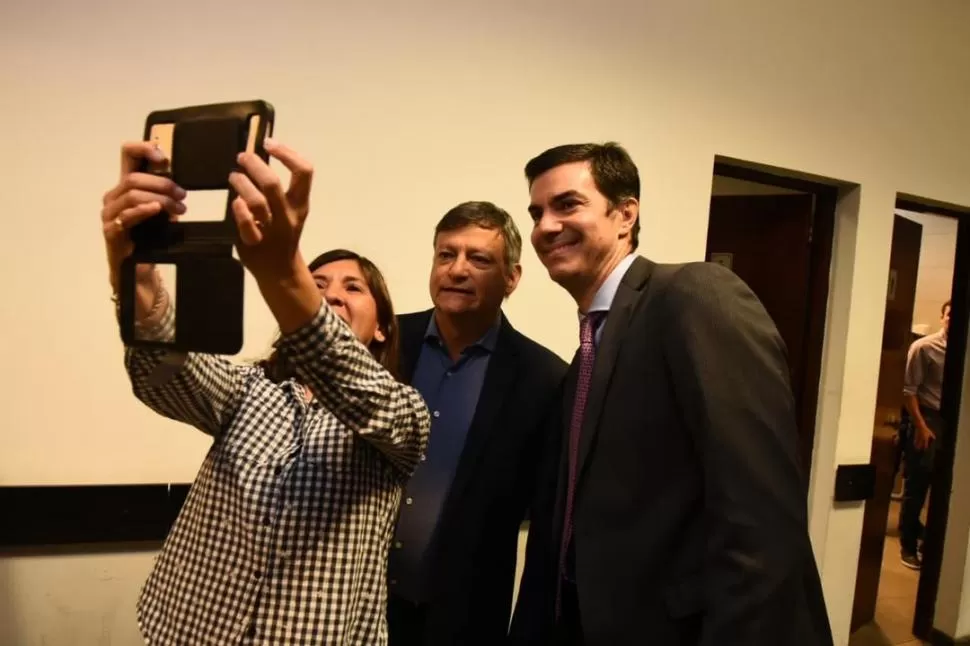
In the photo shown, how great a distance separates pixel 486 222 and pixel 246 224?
0.83 m

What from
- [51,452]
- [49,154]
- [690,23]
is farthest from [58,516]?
[690,23]

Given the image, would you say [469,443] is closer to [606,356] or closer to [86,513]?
[606,356]

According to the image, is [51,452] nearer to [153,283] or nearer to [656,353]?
[153,283]

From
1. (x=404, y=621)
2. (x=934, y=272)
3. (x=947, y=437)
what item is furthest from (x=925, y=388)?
(x=404, y=621)

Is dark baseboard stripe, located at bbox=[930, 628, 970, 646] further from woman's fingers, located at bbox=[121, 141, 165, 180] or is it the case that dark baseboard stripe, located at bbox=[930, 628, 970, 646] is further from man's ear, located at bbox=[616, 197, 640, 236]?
woman's fingers, located at bbox=[121, 141, 165, 180]

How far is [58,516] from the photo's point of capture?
1337mm

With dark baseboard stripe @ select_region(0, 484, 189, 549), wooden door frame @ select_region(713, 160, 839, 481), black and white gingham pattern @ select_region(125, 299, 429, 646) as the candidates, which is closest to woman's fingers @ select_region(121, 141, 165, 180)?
black and white gingham pattern @ select_region(125, 299, 429, 646)

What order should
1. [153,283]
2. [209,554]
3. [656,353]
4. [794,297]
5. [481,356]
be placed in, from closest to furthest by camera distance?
[153,283]
[209,554]
[656,353]
[481,356]
[794,297]

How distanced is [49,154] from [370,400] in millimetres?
1091

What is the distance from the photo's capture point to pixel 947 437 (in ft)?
8.46

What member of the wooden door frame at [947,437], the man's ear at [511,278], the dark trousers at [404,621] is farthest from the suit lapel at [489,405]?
the wooden door frame at [947,437]

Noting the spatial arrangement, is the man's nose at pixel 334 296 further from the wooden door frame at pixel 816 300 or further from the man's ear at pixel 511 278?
the wooden door frame at pixel 816 300

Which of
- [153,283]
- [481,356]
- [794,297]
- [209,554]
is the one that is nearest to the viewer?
[153,283]

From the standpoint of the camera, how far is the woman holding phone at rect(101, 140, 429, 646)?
2.21ft
